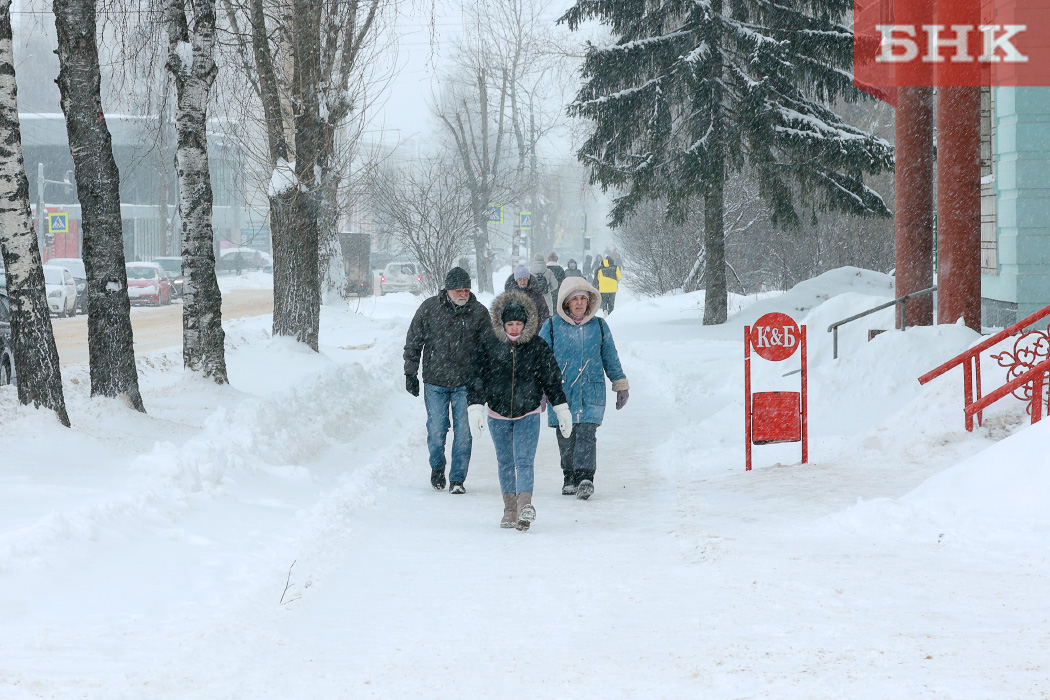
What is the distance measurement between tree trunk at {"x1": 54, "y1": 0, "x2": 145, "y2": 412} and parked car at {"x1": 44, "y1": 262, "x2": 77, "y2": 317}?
76.9 feet

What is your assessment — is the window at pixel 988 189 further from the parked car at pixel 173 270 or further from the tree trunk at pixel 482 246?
the parked car at pixel 173 270

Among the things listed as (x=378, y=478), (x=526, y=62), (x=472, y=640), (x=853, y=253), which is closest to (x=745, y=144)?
(x=853, y=253)

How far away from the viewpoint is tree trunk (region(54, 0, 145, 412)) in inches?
381

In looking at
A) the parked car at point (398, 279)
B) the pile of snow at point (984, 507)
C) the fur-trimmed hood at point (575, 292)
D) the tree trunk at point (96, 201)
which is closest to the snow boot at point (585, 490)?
the fur-trimmed hood at point (575, 292)

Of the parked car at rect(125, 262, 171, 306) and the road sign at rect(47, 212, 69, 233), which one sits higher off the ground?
the road sign at rect(47, 212, 69, 233)

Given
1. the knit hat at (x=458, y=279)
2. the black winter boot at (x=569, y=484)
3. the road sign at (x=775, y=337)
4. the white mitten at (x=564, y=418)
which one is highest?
the knit hat at (x=458, y=279)

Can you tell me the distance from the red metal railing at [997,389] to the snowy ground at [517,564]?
0.23 meters

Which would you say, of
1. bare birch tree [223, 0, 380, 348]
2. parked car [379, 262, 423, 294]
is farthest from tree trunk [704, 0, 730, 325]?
parked car [379, 262, 423, 294]

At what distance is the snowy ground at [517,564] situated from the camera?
14.3 ft

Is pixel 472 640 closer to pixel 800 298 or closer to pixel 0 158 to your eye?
pixel 0 158

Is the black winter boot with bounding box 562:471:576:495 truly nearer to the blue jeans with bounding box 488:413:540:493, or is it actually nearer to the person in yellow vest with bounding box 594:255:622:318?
the blue jeans with bounding box 488:413:540:493

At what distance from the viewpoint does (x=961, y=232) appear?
40.4ft

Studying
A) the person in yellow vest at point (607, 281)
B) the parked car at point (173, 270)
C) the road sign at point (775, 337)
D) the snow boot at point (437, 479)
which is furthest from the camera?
the parked car at point (173, 270)

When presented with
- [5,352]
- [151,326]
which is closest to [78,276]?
[151,326]
